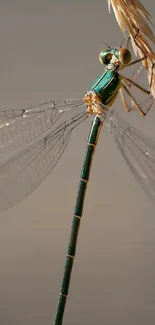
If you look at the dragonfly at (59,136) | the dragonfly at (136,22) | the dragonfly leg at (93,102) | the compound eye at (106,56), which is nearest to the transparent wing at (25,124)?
the dragonfly at (59,136)

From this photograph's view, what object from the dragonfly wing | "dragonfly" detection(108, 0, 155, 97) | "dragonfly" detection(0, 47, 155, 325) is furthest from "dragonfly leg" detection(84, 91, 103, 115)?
"dragonfly" detection(108, 0, 155, 97)

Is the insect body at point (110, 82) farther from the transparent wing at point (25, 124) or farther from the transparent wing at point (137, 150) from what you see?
the transparent wing at point (25, 124)

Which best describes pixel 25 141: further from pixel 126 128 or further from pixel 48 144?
pixel 126 128

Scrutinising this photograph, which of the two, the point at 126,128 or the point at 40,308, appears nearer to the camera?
the point at 126,128

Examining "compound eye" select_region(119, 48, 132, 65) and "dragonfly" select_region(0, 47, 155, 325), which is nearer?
"compound eye" select_region(119, 48, 132, 65)

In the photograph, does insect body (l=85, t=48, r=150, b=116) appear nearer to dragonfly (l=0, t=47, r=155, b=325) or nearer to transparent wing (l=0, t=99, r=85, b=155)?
dragonfly (l=0, t=47, r=155, b=325)

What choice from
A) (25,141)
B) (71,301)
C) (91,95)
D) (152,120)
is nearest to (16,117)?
(25,141)

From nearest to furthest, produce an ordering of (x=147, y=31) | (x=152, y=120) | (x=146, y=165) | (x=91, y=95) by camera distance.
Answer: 1. (x=147, y=31)
2. (x=146, y=165)
3. (x=91, y=95)
4. (x=152, y=120)

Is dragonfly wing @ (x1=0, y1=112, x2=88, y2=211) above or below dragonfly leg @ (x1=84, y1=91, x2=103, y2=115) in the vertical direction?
below
